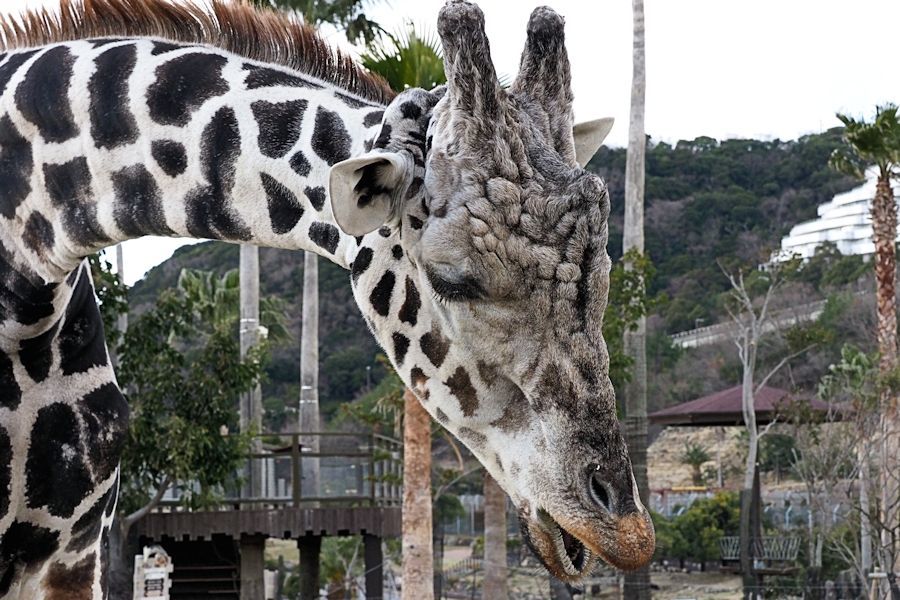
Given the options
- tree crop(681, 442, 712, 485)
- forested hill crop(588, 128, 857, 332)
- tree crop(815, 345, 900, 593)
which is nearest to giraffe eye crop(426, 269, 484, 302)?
tree crop(815, 345, 900, 593)

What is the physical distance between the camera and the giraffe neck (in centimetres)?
226

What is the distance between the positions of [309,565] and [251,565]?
1.44 meters

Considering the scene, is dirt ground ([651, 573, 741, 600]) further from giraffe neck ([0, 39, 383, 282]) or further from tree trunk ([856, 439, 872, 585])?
giraffe neck ([0, 39, 383, 282])

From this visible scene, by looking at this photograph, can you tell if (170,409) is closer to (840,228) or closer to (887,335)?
(887,335)

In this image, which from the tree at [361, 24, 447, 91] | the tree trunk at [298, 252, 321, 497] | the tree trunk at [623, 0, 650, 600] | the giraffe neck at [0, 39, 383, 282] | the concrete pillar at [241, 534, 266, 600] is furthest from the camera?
the tree trunk at [298, 252, 321, 497]

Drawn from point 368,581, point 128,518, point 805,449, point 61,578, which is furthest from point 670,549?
point 61,578

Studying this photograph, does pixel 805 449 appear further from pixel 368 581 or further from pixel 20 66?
pixel 20 66

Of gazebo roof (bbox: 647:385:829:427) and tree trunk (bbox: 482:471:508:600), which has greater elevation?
gazebo roof (bbox: 647:385:829:427)

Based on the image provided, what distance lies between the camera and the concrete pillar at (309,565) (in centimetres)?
A: 1719

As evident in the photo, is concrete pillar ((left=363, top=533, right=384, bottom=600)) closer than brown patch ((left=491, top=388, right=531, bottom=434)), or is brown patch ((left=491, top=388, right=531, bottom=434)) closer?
brown patch ((left=491, top=388, right=531, bottom=434))

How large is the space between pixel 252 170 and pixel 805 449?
752 inches

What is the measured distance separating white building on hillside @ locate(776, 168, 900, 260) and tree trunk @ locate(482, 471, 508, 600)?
27132 millimetres

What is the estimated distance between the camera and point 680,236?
→ 1719 inches

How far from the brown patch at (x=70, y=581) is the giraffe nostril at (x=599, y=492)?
1.34 metres
